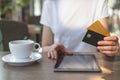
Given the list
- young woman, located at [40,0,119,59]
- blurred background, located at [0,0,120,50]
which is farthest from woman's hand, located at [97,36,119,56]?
blurred background, located at [0,0,120,50]

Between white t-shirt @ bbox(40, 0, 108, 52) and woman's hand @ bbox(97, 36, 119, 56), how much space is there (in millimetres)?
408

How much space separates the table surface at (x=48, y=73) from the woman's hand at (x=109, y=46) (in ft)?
0.22

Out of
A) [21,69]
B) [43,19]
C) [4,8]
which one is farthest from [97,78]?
[4,8]

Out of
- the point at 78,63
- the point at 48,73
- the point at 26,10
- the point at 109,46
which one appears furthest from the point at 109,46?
the point at 26,10

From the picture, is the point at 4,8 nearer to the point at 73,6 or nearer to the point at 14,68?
the point at 73,6

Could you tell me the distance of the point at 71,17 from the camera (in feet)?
4.90

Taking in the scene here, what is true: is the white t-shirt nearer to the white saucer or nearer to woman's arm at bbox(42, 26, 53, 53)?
woman's arm at bbox(42, 26, 53, 53)

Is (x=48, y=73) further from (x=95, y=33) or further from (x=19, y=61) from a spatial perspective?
(x=95, y=33)

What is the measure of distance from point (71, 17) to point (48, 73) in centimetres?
68

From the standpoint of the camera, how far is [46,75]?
2.75ft

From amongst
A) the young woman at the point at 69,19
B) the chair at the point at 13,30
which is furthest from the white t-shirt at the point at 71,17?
the chair at the point at 13,30

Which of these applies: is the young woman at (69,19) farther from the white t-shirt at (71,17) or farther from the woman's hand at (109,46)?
the woman's hand at (109,46)

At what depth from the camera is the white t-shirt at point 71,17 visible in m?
1.47

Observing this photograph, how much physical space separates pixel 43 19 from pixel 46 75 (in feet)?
2.20
